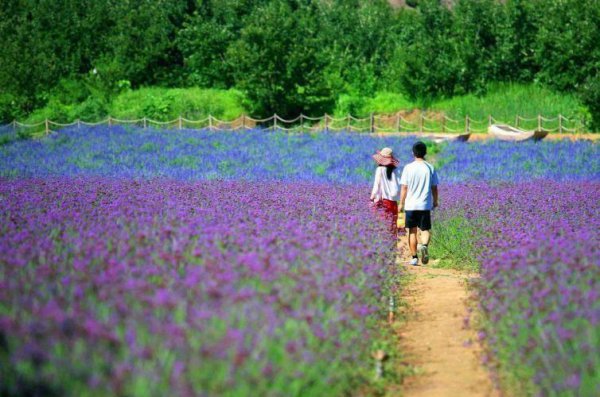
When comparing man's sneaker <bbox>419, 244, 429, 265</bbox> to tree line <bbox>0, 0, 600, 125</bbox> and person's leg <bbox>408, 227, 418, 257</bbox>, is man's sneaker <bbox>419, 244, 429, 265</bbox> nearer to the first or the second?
person's leg <bbox>408, 227, 418, 257</bbox>

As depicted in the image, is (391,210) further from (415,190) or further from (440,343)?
(440,343)

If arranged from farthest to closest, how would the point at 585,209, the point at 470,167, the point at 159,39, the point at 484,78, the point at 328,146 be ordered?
the point at 159,39 < the point at 484,78 < the point at 328,146 < the point at 470,167 < the point at 585,209

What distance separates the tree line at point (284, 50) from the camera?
41.4 m

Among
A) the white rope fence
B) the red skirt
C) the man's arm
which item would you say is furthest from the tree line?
the man's arm

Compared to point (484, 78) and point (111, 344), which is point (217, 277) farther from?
point (484, 78)

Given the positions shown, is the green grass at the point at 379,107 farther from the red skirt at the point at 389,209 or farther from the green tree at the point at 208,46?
the red skirt at the point at 389,209

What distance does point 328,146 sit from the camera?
3003 cm

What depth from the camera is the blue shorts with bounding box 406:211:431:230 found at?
11.9 metres

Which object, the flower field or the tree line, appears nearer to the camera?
the flower field

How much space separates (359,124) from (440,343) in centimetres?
3104

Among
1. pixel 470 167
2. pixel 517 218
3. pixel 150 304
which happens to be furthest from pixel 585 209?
pixel 470 167

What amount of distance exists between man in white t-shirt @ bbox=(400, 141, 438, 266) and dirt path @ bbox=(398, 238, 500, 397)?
744 millimetres

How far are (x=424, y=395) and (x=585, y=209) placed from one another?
7.16 metres

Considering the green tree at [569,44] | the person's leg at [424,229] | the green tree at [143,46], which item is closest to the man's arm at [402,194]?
the person's leg at [424,229]
